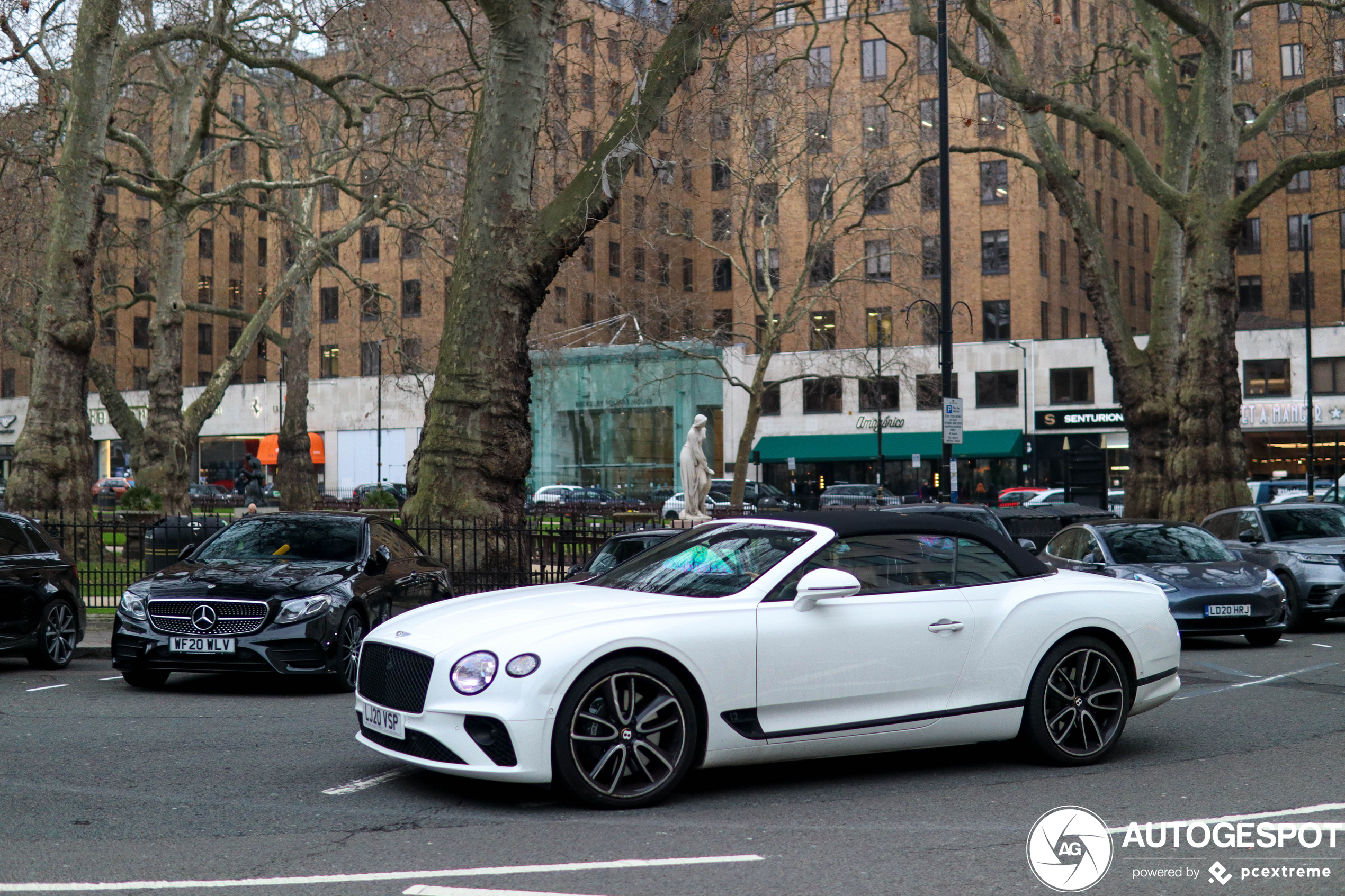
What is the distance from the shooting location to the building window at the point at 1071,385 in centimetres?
5991

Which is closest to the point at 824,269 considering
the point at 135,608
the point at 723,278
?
the point at 723,278

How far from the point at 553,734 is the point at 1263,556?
13398mm

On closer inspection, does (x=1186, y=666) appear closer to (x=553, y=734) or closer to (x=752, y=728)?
(x=752, y=728)

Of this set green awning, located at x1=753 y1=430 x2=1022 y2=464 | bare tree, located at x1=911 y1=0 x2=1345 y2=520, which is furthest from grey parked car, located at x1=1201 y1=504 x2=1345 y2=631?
green awning, located at x1=753 y1=430 x2=1022 y2=464

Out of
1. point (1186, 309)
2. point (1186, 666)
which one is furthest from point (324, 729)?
point (1186, 309)

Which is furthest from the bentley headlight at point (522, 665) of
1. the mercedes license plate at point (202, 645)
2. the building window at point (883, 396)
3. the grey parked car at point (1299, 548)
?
the building window at point (883, 396)

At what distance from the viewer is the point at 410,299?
219ft

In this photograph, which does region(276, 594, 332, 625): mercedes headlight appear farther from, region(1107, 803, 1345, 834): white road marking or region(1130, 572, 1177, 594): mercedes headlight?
region(1130, 572, 1177, 594): mercedes headlight

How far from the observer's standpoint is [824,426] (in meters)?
64.2

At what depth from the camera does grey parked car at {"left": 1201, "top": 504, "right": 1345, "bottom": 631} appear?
16.2 metres

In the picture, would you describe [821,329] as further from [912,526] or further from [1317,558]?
[912,526]

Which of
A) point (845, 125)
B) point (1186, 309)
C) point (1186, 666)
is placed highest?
point (845, 125)

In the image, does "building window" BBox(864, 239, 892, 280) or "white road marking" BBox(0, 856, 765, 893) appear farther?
"building window" BBox(864, 239, 892, 280)

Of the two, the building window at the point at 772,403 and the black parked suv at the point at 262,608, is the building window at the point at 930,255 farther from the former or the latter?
the black parked suv at the point at 262,608
